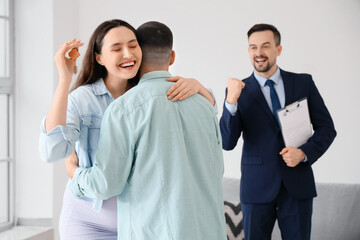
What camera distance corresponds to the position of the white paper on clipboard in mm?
2246

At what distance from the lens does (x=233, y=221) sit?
10.7 feet

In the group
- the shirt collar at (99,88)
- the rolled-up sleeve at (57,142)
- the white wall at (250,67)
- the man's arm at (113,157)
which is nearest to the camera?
the man's arm at (113,157)

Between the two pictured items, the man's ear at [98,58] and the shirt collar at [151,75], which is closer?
the shirt collar at [151,75]

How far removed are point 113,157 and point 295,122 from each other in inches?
48.0

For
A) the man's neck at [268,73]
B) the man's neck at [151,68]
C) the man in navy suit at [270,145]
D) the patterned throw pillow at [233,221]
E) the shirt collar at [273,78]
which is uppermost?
the man's neck at [268,73]

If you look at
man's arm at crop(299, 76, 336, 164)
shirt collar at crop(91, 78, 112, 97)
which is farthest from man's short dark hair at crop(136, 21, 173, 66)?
man's arm at crop(299, 76, 336, 164)

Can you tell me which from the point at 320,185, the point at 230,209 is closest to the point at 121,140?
the point at 230,209

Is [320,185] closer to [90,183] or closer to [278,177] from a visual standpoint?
[278,177]

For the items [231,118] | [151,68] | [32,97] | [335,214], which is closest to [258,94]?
[231,118]

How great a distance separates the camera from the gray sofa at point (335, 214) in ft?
10.4

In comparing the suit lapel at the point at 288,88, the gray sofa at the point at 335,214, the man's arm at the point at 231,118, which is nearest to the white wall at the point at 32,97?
the gray sofa at the point at 335,214

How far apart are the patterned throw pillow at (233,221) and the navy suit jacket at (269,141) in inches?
36.7

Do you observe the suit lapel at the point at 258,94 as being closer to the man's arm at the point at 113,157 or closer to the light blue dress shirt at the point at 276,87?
the light blue dress shirt at the point at 276,87

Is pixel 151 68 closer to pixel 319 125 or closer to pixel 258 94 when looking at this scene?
pixel 258 94
